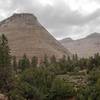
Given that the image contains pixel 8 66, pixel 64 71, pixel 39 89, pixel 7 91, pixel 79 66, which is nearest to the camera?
pixel 7 91

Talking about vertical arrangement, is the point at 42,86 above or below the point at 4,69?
below

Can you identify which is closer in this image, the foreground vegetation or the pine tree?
the foreground vegetation

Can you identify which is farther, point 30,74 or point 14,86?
point 30,74

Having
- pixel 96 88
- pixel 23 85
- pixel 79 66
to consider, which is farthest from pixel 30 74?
pixel 79 66

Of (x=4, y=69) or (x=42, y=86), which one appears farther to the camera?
(x=4, y=69)

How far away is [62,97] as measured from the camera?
7906 centimetres

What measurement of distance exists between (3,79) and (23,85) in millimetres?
5756

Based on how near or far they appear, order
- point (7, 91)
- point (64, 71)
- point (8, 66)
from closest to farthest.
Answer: point (7, 91) < point (8, 66) < point (64, 71)

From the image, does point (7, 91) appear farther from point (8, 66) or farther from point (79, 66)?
point (79, 66)

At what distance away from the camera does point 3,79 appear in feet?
262

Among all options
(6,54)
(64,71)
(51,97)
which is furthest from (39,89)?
(64,71)

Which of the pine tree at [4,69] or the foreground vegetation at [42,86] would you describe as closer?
the foreground vegetation at [42,86]

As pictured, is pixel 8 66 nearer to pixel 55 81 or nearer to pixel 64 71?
pixel 55 81

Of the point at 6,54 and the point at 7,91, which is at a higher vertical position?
the point at 6,54
